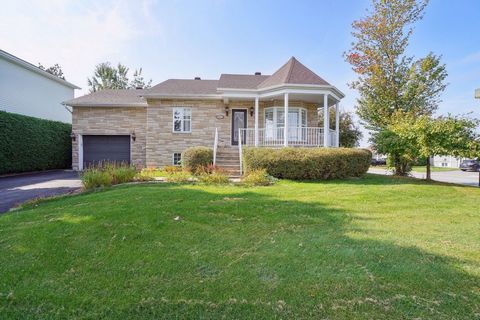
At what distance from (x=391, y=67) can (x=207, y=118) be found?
10.3 m

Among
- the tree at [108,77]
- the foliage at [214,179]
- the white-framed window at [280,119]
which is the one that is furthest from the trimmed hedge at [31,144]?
the tree at [108,77]

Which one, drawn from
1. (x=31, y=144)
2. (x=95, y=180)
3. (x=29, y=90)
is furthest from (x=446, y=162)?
(x=29, y=90)

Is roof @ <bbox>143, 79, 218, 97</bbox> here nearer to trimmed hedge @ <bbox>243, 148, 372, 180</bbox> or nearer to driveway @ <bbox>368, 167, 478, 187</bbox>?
trimmed hedge @ <bbox>243, 148, 372, 180</bbox>

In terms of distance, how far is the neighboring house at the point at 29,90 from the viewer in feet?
54.4

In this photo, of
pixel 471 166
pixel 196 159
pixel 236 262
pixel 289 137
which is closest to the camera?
pixel 236 262

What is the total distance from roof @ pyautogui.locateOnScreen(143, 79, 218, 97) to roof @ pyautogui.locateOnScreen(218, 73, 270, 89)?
69cm

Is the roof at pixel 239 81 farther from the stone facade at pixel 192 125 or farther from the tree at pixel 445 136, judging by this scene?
the tree at pixel 445 136

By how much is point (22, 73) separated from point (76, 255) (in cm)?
2030

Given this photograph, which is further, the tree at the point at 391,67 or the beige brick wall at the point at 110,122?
the beige brick wall at the point at 110,122

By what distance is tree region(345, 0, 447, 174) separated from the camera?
14.0 meters

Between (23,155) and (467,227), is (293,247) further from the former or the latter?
(23,155)

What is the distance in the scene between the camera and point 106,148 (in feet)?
55.0

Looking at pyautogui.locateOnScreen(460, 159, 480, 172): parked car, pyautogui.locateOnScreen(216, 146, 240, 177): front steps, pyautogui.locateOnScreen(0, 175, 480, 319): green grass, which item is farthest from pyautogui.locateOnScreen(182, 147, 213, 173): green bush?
pyautogui.locateOnScreen(460, 159, 480, 172): parked car

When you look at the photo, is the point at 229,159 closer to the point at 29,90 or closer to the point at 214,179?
the point at 214,179
